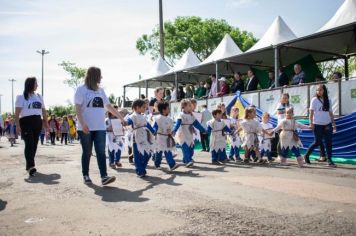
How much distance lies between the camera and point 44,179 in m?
7.54

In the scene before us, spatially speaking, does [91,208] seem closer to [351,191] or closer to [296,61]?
[351,191]

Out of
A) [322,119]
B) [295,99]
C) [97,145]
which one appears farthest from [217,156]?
[97,145]

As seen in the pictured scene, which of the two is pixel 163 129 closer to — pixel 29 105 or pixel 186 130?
pixel 186 130

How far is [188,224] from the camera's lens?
395 centimetres

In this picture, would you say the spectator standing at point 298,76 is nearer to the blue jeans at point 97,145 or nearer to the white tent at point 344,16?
the white tent at point 344,16

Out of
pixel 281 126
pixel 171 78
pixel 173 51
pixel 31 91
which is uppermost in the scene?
pixel 173 51

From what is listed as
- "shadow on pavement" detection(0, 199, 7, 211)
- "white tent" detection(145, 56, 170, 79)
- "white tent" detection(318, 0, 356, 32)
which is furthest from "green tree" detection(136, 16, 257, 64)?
"shadow on pavement" detection(0, 199, 7, 211)

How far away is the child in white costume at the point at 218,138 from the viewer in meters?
10.9

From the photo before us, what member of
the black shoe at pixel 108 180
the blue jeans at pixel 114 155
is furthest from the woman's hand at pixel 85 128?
the blue jeans at pixel 114 155

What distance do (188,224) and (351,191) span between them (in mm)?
3329

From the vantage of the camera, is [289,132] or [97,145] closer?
[97,145]

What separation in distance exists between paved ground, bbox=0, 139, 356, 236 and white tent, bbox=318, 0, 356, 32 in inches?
A: 260

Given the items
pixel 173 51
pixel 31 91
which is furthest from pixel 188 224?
pixel 173 51

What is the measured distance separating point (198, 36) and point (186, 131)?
40.0 m
